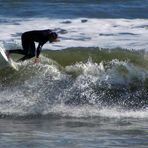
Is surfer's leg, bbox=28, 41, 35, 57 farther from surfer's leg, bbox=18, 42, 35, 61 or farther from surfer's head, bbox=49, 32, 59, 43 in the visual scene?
surfer's head, bbox=49, 32, 59, 43

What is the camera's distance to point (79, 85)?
531 inches

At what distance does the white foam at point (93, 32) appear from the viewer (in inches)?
741

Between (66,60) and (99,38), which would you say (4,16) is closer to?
(99,38)

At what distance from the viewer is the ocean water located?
9.74 m

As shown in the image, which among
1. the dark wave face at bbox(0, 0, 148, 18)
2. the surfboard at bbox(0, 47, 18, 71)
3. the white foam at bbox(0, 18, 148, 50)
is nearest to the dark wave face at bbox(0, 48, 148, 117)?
the surfboard at bbox(0, 47, 18, 71)

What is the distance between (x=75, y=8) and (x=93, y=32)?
4.77 metres

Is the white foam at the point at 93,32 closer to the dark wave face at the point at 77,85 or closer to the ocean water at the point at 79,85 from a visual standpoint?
the ocean water at the point at 79,85

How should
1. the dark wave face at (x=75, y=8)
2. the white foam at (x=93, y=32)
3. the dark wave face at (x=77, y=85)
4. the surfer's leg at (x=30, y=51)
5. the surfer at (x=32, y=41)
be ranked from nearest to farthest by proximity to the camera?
the dark wave face at (x=77, y=85)
the surfer at (x=32, y=41)
the surfer's leg at (x=30, y=51)
the white foam at (x=93, y=32)
the dark wave face at (x=75, y=8)

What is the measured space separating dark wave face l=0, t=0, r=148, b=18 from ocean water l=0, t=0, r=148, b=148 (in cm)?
17

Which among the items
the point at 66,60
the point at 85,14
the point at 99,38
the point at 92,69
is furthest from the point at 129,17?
the point at 92,69

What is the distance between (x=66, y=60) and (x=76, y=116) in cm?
485

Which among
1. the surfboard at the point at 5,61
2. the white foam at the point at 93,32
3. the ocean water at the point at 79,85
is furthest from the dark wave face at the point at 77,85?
the white foam at the point at 93,32

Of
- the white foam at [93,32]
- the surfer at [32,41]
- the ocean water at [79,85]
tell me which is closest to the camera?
the ocean water at [79,85]

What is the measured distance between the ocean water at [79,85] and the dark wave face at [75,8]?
17cm
